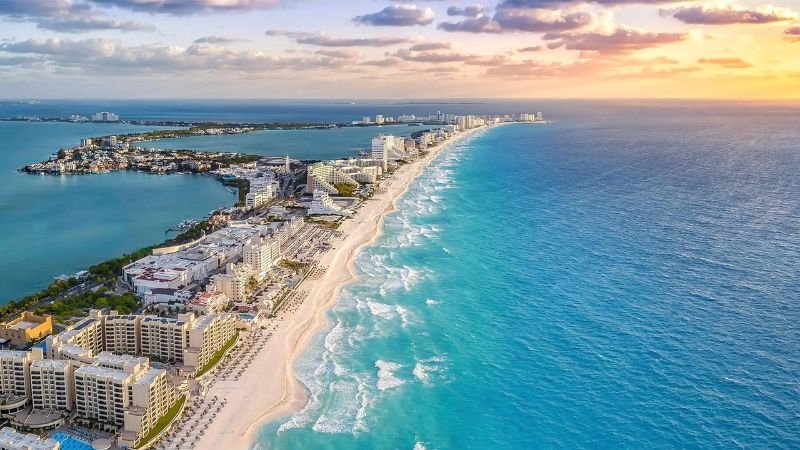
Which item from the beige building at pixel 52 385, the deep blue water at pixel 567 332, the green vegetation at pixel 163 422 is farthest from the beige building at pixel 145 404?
the deep blue water at pixel 567 332

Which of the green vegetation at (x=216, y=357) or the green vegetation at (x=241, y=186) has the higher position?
the green vegetation at (x=241, y=186)

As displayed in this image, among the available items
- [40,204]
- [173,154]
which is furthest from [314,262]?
[173,154]

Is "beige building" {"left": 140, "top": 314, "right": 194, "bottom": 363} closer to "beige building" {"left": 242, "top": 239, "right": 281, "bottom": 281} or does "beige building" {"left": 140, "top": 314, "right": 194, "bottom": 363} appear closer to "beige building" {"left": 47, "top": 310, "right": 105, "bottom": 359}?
"beige building" {"left": 47, "top": 310, "right": 105, "bottom": 359}

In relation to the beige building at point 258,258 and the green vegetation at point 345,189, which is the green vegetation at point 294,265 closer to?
the beige building at point 258,258

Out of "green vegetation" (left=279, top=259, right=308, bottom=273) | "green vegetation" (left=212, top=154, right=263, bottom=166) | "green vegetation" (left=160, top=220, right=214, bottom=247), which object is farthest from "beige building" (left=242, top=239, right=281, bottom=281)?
"green vegetation" (left=212, top=154, right=263, bottom=166)

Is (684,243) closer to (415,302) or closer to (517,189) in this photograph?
(415,302)

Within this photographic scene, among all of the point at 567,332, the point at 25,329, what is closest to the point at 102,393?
the point at 25,329
